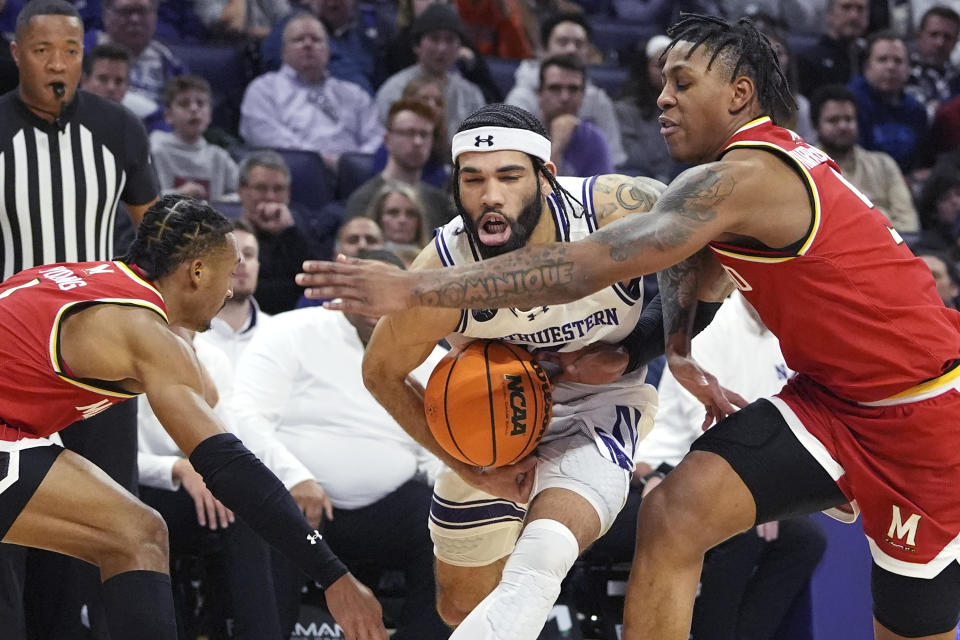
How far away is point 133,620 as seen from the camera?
11.2 ft

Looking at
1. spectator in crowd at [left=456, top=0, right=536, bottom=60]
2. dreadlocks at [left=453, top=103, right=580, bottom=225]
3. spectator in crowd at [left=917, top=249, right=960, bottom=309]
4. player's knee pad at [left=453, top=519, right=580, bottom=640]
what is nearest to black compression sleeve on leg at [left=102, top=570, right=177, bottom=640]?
player's knee pad at [left=453, top=519, right=580, bottom=640]

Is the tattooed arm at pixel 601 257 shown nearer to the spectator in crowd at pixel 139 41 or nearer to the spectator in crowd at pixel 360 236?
the spectator in crowd at pixel 360 236

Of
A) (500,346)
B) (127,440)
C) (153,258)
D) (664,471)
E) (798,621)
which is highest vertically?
(153,258)

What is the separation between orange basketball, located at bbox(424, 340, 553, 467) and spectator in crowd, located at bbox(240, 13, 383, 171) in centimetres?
432

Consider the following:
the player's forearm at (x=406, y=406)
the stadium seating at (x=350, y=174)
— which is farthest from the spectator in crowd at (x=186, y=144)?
the player's forearm at (x=406, y=406)

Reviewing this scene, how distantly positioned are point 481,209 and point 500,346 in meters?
0.43

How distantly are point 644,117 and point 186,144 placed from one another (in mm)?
3045

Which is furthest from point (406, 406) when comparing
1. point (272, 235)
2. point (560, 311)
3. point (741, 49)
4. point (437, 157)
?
point (437, 157)

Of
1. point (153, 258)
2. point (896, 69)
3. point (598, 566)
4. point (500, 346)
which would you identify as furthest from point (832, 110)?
point (153, 258)

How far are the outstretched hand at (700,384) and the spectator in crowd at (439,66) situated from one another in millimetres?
4504

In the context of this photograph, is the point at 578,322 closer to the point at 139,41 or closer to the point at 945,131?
the point at 139,41

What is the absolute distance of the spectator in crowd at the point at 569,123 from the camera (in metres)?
7.48

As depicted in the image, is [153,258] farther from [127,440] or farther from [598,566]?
[598,566]

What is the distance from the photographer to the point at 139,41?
7852mm
